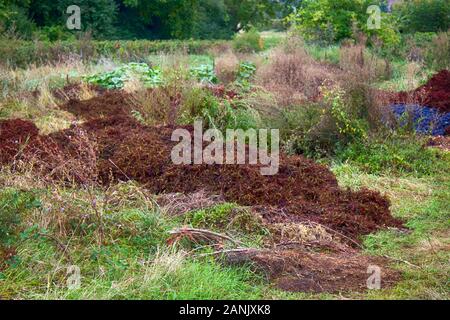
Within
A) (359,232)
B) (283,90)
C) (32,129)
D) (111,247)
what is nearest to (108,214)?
(111,247)

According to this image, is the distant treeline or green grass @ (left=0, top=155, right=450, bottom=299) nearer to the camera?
green grass @ (left=0, top=155, right=450, bottom=299)

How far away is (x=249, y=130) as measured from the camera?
923 centimetres

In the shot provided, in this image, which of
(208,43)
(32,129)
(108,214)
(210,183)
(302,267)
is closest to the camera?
(302,267)

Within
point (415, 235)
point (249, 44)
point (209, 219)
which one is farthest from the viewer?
point (249, 44)

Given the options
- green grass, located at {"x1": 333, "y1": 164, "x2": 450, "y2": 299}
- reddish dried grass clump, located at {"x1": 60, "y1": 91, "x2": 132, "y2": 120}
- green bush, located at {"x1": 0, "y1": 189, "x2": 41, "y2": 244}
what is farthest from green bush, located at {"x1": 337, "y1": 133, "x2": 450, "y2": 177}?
green bush, located at {"x1": 0, "y1": 189, "x2": 41, "y2": 244}

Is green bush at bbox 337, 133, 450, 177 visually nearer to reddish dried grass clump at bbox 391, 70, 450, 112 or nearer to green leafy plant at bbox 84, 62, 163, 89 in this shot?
reddish dried grass clump at bbox 391, 70, 450, 112

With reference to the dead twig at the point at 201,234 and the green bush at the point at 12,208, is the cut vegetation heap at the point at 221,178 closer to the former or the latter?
the green bush at the point at 12,208

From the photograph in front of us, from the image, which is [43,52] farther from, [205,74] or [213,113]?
[213,113]

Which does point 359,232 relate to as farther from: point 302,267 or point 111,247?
point 111,247

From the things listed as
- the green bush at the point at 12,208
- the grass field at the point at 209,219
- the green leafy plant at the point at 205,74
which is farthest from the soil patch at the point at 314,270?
the green leafy plant at the point at 205,74

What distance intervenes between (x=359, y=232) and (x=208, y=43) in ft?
80.8

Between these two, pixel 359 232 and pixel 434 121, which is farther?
pixel 434 121

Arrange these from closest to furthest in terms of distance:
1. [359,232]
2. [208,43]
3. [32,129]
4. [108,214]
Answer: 1. [108,214]
2. [359,232]
3. [32,129]
4. [208,43]

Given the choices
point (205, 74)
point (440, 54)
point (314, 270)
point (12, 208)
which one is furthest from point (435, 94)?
point (12, 208)
